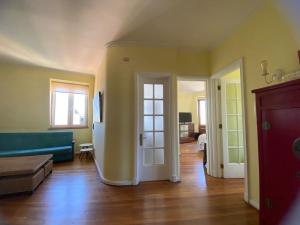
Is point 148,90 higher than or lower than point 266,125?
higher

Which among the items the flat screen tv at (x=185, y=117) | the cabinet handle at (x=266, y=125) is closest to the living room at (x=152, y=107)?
the cabinet handle at (x=266, y=125)

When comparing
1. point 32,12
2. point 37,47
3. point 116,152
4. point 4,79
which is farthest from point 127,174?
point 4,79

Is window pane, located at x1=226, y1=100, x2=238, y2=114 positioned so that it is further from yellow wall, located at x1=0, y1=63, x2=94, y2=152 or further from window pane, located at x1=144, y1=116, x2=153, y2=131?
yellow wall, located at x1=0, y1=63, x2=94, y2=152

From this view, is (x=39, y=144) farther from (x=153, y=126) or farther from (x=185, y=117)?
(x=185, y=117)

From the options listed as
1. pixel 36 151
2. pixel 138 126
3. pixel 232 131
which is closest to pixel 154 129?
pixel 138 126

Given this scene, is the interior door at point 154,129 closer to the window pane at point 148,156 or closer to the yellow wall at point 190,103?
the window pane at point 148,156

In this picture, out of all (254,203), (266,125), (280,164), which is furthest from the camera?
(254,203)

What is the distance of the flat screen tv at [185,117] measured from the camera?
32.3 feet

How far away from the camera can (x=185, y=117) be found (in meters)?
9.94

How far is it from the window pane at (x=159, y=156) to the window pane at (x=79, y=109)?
142 inches

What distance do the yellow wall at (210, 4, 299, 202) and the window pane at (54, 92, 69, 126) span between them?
5.08 meters

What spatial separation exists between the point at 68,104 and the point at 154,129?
3761 mm

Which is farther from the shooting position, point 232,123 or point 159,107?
point 232,123

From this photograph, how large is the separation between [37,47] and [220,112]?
160 inches
